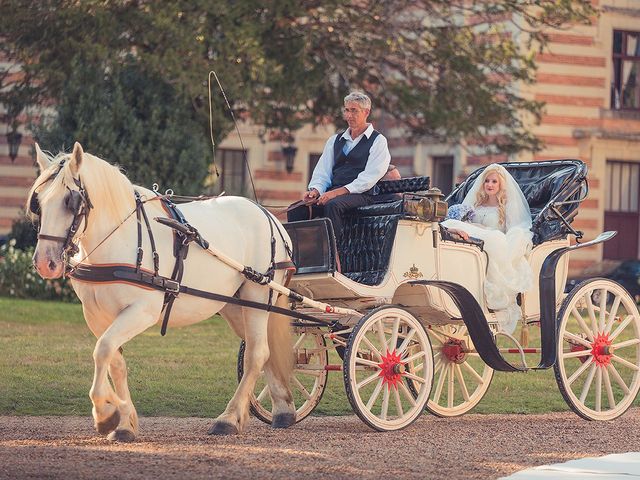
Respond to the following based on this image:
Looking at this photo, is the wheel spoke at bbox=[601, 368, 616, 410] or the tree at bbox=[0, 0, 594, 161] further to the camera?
the tree at bbox=[0, 0, 594, 161]

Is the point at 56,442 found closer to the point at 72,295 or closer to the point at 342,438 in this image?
the point at 342,438

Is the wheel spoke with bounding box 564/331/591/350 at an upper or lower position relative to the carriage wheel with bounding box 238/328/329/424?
upper

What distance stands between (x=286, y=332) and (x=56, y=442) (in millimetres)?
2021

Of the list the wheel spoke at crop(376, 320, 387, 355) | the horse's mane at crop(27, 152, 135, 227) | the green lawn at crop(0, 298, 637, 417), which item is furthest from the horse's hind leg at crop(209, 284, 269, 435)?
the green lawn at crop(0, 298, 637, 417)

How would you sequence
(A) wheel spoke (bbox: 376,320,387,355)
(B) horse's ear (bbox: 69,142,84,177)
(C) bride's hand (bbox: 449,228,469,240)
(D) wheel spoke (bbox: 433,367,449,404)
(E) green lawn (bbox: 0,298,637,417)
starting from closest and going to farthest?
(B) horse's ear (bbox: 69,142,84,177) < (A) wheel spoke (bbox: 376,320,387,355) < (C) bride's hand (bbox: 449,228,469,240) < (D) wheel spoke (bbox: 433,367,449,404) < (E) green lawn (bbox: 0,298,637,417)

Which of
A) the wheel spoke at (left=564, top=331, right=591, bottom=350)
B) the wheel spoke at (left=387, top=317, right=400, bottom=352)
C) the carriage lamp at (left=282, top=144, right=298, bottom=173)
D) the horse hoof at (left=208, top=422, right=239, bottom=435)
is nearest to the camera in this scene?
the horse hoof at (left=208, top=422, right=239, bottom=435)

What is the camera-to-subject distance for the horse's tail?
1088 cm

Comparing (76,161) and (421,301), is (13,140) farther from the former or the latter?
(76,161)

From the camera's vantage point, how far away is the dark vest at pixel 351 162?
11.5 meters

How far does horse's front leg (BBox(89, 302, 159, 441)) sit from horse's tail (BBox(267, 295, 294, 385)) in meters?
1.25

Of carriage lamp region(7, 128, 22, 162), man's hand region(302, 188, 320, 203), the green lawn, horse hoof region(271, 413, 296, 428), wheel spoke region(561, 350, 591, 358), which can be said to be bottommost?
the green lawn

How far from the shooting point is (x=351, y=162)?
11.6m

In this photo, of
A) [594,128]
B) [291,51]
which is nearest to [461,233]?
[291,51]

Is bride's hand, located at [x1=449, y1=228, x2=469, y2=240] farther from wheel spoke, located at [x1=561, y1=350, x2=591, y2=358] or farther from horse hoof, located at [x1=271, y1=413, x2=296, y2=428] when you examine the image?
horse hoof, located at [x1=271, y1=413, x2=296, y2=428]
